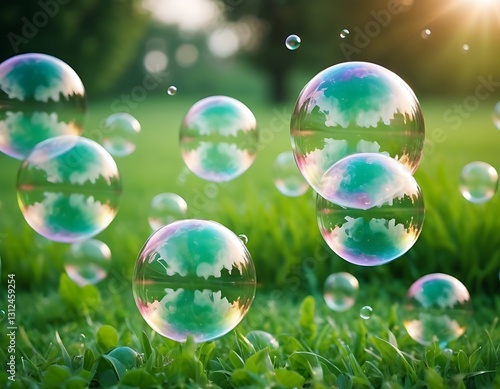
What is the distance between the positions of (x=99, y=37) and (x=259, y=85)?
16.2 metres

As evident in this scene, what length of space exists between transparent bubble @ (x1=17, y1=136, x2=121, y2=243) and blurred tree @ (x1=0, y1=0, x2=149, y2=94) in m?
10.5

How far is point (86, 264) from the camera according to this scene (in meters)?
4.29

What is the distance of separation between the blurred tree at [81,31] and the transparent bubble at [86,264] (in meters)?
9.72

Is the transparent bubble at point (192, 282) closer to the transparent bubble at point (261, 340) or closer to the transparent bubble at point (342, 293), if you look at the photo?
the transparent bubble at point (261, 340)

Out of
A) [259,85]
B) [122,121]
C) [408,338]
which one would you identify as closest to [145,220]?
[122,121]

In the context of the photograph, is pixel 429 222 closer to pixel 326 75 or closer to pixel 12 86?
pixel 326 75

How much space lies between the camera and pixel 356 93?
287 cm

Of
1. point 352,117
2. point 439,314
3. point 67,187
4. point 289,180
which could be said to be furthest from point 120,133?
point 439,314

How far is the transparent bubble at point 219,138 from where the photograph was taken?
3996 millimetres

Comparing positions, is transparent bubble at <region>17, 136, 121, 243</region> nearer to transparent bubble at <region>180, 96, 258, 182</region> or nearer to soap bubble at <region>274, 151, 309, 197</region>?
transparent bubble at <region>180, 96, 258, 182</region>

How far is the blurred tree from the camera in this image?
14.3 m

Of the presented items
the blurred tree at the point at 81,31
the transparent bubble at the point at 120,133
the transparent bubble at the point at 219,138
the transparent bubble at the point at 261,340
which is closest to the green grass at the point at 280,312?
the transparent bubble at the point at 261,340

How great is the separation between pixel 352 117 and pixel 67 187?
1.42m

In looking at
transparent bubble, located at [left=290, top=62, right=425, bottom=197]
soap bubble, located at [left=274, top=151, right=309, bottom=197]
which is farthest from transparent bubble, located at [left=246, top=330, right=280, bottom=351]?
soap bubble, located at [left=274, top=151, right=309, bottom=197]
